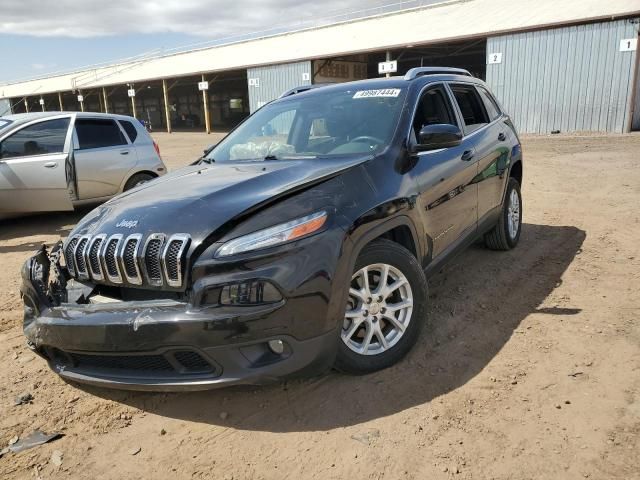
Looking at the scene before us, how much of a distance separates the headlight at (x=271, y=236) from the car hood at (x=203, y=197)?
14 centimetres

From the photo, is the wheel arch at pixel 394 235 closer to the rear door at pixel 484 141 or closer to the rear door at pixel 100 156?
the rear door at pixel 484 141

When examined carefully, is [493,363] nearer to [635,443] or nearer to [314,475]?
[635,443]

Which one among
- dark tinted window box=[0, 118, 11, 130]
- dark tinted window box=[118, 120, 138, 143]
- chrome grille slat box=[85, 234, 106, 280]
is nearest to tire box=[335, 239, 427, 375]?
chrome grille slat box=[85, 234, 106, 280]

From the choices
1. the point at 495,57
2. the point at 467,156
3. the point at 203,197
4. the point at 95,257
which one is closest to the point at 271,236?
the point at 203,197

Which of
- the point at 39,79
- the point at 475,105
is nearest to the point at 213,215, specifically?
the point at 475,105

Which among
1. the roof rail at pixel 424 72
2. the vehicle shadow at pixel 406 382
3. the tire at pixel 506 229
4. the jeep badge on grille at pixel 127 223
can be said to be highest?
the roof rail at pixel 424 72

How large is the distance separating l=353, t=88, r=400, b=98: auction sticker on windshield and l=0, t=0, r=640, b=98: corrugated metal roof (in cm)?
1666

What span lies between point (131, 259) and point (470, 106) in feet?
11.4

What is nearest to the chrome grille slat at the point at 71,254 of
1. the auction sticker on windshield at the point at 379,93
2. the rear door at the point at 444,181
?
the rear door at the point at 444,181

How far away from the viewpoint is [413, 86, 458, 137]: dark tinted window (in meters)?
3.87

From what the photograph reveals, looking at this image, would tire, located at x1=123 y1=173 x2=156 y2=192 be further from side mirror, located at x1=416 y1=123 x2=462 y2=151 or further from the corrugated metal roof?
the corrugated metal roof

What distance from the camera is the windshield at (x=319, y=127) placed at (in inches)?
144

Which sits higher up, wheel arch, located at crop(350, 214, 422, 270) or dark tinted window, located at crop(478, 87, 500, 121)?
dark tinted window, located at crop(478, 87, 500, 121)

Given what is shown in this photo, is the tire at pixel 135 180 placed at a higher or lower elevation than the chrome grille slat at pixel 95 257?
lower
